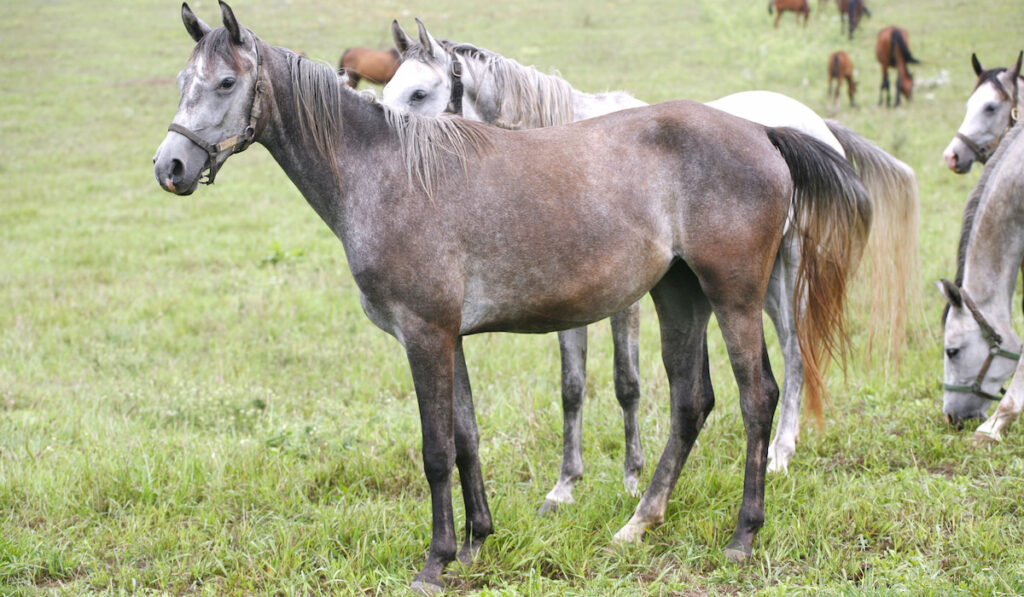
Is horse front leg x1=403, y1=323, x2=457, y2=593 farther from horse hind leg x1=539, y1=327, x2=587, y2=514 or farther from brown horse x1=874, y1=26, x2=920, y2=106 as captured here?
brown horse x1=874, y1=26, x2=920, y2=106

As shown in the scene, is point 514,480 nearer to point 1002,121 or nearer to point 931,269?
point 1002,121

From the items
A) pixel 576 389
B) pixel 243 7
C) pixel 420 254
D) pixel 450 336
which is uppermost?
pixel 243 7

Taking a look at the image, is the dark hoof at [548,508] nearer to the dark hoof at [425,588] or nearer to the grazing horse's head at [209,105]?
the dark hoof at [425,588]

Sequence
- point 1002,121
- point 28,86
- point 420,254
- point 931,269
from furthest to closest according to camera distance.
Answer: point 28,86 → point 931,269 → point 1002,121 → point 420,254

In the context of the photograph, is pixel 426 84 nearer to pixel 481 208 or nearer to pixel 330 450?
pixel 481 208

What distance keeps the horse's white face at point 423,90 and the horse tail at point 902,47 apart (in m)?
14.9

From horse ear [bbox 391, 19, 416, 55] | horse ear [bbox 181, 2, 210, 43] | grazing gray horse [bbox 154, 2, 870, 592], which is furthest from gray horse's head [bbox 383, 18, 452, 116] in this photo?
horse ear [bbox 181, 2, 210, 43]

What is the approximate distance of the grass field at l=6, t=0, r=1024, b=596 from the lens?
3.44 metres

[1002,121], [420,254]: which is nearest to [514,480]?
[420,254]

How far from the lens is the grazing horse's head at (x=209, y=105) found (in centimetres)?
296

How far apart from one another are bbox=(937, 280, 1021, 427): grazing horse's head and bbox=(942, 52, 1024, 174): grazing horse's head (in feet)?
5.61

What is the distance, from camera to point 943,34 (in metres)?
21.7

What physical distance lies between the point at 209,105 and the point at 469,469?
72.8 inches

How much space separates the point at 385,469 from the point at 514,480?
715 millimetres
